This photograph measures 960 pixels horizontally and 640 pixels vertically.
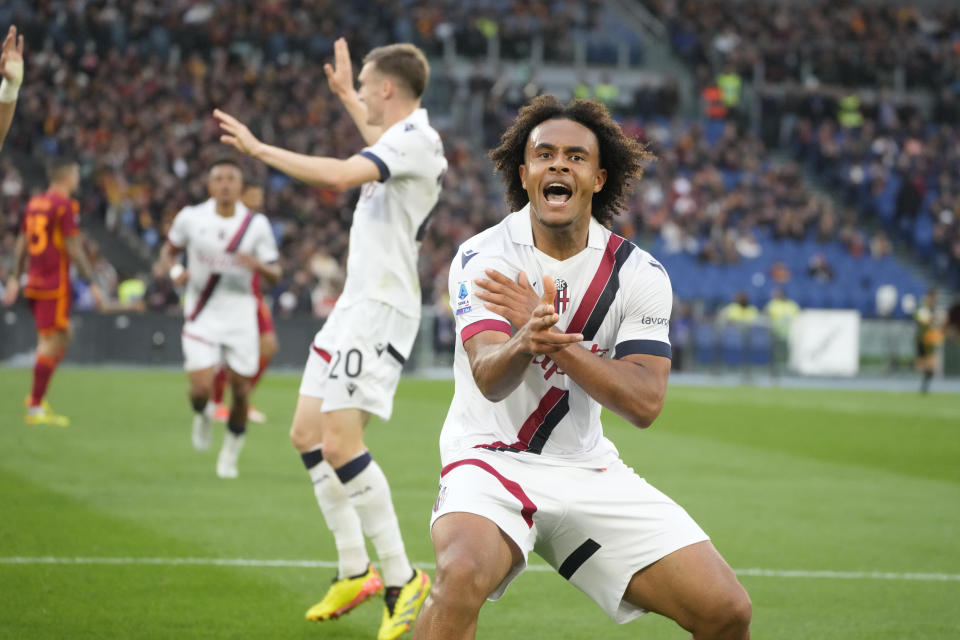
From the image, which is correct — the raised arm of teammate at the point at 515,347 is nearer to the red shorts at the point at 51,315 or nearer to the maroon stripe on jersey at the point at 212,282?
the maroon stripe on jersey at the point at 212,282

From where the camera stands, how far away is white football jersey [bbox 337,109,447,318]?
6336mm

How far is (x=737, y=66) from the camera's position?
3922cm

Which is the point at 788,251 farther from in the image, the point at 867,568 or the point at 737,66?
the point at 867,568

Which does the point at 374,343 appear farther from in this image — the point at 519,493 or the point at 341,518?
the point at 519,493

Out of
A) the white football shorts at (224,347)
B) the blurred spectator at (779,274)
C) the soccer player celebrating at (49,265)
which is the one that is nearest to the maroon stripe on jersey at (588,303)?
the white football shorts at (224,347)

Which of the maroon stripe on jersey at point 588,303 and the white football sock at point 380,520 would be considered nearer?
the maroon stripe on jersey at point 588,303

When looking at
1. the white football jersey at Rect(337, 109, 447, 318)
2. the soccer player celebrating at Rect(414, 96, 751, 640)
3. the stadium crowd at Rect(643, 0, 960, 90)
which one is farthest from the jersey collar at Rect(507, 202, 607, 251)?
the stadium crowd at Rect(643, 0, 960, 90)

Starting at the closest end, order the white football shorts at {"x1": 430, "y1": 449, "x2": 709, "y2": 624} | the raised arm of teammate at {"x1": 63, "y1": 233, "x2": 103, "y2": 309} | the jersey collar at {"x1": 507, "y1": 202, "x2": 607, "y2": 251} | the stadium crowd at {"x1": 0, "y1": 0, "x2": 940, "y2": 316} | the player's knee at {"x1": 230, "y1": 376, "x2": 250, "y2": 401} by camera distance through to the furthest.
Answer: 1. the white football shorts at {"x1": 430, "y1": 449, "x2": 709, "y2": 624}
2. the jersey collar at {"x1": 507, "y1": 202, "x2": 607, "y2": 251}
3. the player's knee at {"x1": 230, "y1": 376, "x2": 250, "y2": 401}
4. the raised arm of teammate at {"x1": 63, "y1": 233, "x2": 103, "y2": 309}
5. the stadium crowd at {"x1": 0, "y1": 0, "x2": 940, "y2": 316}

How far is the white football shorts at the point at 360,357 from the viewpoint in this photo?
6.18 metres

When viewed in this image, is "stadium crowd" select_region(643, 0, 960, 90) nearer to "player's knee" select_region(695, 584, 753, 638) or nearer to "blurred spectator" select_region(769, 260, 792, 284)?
"blurred spectator" select_region(769, 260, 792, 284)

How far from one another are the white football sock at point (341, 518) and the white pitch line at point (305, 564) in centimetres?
105

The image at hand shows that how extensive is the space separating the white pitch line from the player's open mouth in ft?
11.6

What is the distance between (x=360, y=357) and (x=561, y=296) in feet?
6.47

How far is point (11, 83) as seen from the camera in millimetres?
6637
